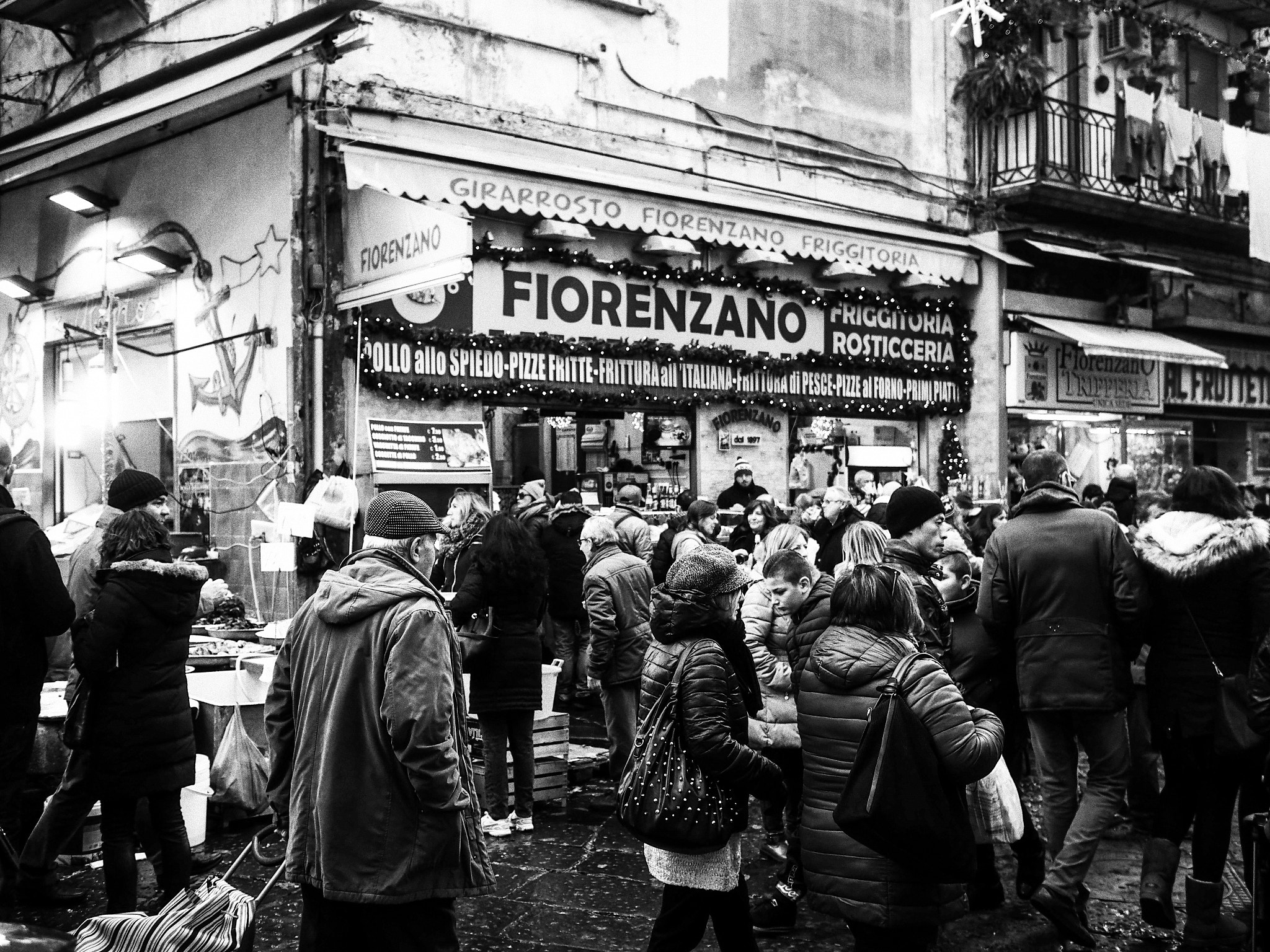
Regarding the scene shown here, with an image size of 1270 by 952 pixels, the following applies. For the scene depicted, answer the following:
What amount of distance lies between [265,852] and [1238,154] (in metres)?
15.8

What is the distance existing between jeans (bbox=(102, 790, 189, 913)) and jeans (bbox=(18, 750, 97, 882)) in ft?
0.91

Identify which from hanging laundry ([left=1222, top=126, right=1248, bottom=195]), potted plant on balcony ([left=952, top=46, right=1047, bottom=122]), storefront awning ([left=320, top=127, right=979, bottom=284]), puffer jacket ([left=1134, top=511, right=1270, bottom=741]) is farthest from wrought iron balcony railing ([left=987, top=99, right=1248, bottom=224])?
puffer jacket ([left=1134, top=511, right=1270, bottom=741])

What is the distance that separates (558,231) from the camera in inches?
478

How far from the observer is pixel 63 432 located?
47.7 feet

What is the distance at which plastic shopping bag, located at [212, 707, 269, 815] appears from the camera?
7.25 metres

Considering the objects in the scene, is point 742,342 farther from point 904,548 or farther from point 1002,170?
point 904,548

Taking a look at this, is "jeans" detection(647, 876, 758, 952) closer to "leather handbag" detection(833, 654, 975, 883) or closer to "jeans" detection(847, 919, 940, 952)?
"jeans" detection(847, 919, 940, 952)

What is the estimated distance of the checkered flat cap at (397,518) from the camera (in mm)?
3963

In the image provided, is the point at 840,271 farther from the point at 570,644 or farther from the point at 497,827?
the point at 497,827

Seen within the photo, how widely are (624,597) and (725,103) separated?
8082 millimetres

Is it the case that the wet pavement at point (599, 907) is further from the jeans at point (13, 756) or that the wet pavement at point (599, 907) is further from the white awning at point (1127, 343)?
the white awning at point (1127, 343)

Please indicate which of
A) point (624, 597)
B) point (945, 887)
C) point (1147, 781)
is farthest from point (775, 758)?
point (1147, 781)

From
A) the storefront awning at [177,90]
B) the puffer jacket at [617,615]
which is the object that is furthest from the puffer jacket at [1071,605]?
the storefront awning at [177,90]

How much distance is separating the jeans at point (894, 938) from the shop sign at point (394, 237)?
626 cm
